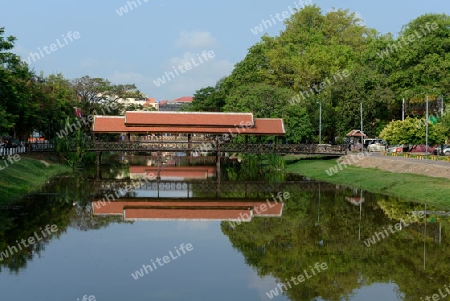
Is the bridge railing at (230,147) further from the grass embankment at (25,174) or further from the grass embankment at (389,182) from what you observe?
the grass embankment at (25,174)

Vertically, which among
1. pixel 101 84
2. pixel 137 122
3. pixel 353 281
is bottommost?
pixel 353 281

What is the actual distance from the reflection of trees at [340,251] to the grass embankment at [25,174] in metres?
12.6

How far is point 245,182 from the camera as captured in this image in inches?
1676

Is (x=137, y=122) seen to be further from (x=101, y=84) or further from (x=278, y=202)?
(x=101, y=84)

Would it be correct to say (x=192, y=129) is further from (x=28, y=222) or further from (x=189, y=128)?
(x=28, y=222)

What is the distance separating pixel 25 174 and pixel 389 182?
22.3 meters

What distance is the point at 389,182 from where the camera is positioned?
121ft

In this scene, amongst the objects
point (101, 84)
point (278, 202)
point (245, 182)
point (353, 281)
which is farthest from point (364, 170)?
point (101, 84)

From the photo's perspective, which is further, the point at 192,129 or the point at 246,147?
the point at 246,147

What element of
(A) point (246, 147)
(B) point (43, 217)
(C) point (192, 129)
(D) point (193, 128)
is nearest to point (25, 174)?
(B) point (43, 217)

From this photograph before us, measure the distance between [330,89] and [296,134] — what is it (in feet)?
25.7

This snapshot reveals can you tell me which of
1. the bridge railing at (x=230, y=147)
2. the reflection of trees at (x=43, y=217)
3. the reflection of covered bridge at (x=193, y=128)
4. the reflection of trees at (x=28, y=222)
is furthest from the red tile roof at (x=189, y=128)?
the reflection of trees at (x=28, y=222)

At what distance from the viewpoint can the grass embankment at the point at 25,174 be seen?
32.0 metres

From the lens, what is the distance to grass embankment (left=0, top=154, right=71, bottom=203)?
3197cm
